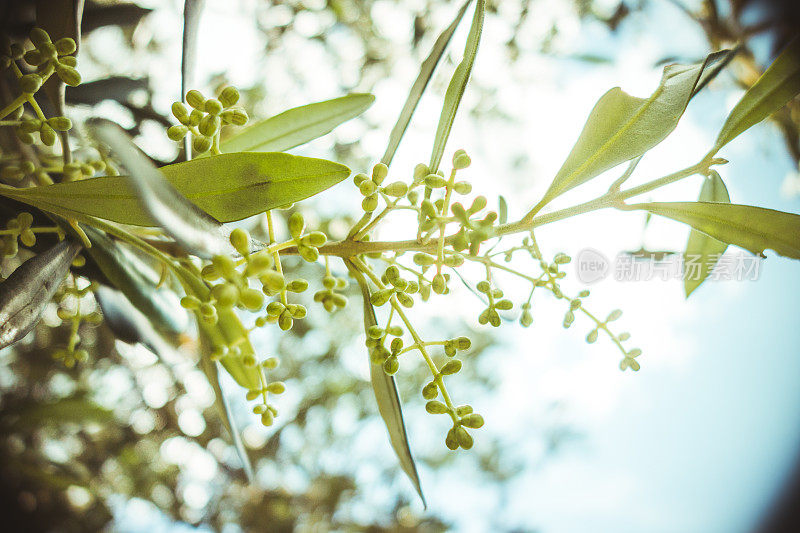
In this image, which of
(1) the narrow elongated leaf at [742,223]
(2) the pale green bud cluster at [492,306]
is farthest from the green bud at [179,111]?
(1) the narrow elongated leaf at [742,223]

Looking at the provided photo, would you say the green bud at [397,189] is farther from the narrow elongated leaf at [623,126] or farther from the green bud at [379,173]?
the narrow elongated leaf at [623,126]

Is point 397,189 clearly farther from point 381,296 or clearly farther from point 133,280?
point 133,280

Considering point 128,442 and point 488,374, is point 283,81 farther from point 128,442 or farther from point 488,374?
point 488,374

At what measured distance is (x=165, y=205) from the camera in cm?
27

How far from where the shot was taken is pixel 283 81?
1.56 m

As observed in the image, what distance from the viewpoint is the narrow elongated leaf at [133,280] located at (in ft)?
1.50

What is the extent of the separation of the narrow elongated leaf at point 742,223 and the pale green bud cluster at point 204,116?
40cm

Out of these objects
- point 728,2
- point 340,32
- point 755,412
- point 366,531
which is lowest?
point 366,531

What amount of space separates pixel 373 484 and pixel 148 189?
82.8 inches

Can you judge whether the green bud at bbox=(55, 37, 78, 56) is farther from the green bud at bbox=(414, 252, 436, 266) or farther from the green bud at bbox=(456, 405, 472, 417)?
the green bud at bbox=(456, 405, 472, 417)

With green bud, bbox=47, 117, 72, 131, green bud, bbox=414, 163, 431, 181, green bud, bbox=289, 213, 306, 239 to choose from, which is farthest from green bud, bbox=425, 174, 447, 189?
green bud, bbox=47, 117, 72, 131

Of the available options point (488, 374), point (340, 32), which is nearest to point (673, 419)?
point (488, 374)

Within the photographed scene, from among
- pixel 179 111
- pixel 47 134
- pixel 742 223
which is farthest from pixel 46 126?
pixel 742 223

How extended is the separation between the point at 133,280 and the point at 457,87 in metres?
0.38
